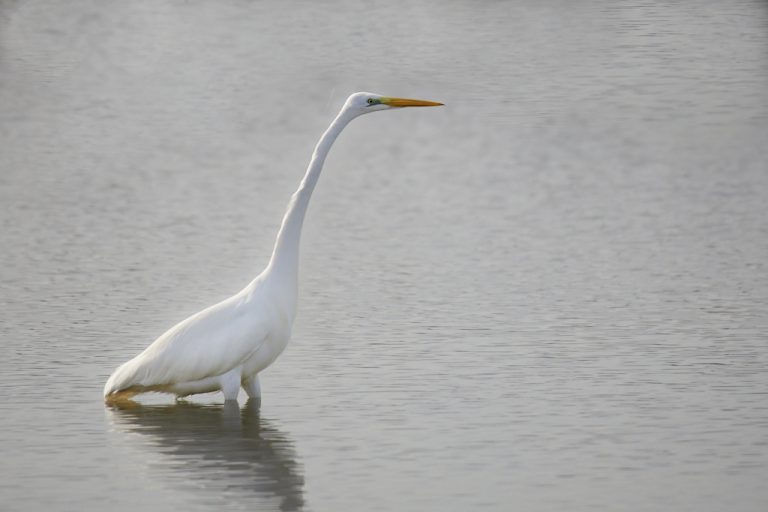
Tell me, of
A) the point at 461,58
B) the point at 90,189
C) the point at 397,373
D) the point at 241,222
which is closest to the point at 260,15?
the point at 461,58

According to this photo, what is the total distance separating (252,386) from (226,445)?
3.22 ft

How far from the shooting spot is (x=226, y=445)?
9.01m

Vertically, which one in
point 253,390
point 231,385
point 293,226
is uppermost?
point 293,226

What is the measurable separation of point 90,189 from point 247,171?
6.63 feet

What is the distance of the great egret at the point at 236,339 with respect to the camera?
969 cm

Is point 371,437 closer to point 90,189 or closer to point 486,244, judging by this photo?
point 486,244

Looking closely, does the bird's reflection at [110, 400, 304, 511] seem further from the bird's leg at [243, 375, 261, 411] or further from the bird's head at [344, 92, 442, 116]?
the bird's head at [344, 92, 442, 116]

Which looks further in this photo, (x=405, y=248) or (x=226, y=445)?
(x=405, y=248)

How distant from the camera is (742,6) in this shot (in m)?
29.5

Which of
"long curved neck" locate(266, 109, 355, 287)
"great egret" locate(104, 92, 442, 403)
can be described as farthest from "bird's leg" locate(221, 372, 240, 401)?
"long curved neck" locate(266, 109, 355, 287)

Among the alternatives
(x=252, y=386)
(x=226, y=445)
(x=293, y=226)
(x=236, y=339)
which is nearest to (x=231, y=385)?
(x=252, y=386)

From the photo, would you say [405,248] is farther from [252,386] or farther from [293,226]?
[252,386]

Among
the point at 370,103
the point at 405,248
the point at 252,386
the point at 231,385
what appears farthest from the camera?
the point at 405,248

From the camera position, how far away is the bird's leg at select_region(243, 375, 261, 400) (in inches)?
391
